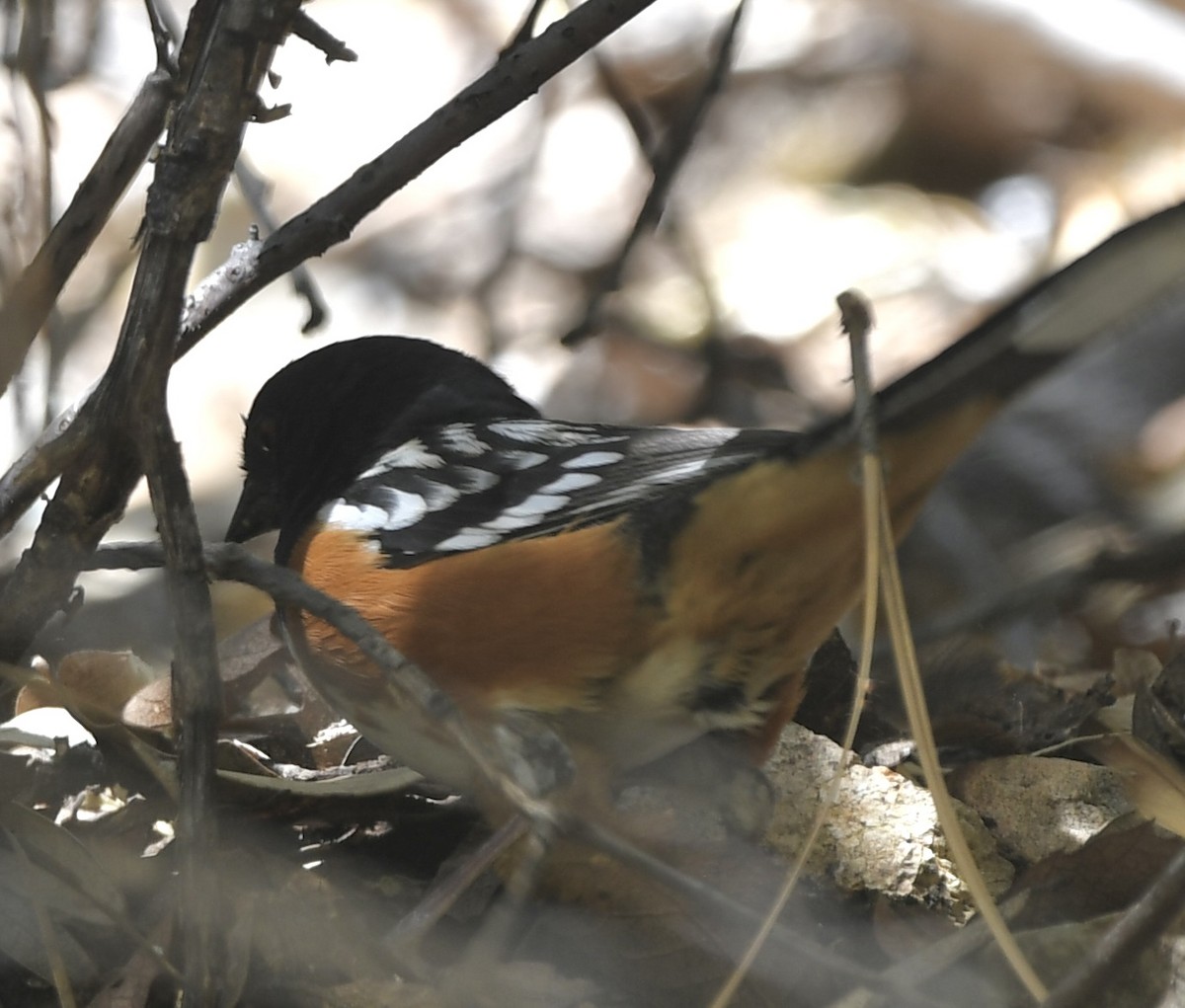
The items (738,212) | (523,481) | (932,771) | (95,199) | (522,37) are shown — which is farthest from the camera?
(738,212)

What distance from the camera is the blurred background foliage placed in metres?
3.35

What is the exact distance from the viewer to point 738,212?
14.1 ft

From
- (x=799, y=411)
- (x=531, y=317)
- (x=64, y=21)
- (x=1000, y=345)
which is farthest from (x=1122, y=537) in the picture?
(x=64, y=21)

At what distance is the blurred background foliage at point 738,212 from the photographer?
335cm

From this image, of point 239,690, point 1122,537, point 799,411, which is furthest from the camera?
point 799,411

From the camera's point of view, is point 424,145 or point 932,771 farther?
point 424,145

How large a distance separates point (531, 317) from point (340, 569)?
7.27ft

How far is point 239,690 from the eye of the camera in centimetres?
204

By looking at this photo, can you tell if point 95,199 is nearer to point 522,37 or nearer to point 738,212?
point 522,37

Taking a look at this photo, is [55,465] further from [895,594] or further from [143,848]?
[895,594]

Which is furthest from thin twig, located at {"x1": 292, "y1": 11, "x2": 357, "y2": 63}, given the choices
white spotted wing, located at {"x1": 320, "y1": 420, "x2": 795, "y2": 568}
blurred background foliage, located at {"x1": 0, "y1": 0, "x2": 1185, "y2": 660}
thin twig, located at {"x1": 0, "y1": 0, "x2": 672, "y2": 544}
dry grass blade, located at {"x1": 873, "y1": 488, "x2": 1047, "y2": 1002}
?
blurred background foliage, located at {"x1": 0, "y1": 0, "x2": 1185, "y2": 660}

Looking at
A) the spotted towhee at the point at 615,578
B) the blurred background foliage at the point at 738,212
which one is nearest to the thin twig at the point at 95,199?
the spotted towhee at the point at 615,578

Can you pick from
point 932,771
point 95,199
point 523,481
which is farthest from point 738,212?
point 932,771

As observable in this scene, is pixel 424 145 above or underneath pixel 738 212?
underneath
